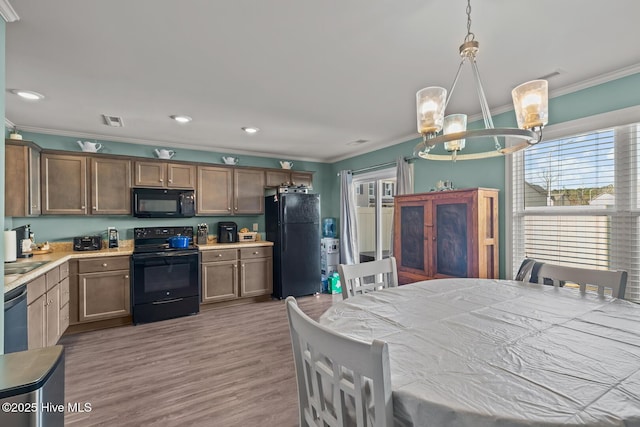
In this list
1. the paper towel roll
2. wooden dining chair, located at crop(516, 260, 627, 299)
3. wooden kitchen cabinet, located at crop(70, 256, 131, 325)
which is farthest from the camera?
wooden kitchen cabinet, located at crop(70, 256, 131, 325)

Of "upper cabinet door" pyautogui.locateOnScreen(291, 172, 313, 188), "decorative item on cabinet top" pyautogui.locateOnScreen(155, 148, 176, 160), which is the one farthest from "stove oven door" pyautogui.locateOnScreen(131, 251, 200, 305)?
"upper cabinet door" pyautogui.locateOnScreen(291, 172, 313, 188)

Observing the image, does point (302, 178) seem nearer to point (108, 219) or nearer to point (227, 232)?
point (227, 232)

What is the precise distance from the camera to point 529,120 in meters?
1.44

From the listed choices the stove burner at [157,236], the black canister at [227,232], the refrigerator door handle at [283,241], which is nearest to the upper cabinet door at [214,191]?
the black canister at [227,232]

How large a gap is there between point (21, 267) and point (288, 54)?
288cm

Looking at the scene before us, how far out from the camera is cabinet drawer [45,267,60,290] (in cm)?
268

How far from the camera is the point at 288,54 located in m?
2.06

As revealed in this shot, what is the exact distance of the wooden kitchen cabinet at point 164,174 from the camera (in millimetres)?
4102

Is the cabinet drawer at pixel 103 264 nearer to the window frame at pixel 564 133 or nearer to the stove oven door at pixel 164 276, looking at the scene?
the stove oven door at pixel 164 276

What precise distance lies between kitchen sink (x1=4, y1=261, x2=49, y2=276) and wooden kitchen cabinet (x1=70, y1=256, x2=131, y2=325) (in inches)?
25.4

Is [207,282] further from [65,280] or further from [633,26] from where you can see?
[633,26]

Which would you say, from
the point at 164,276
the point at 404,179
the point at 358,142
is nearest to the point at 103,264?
the point at 164,276

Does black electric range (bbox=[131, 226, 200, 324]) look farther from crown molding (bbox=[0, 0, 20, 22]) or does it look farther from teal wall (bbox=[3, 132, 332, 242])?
crown molding (bbox=[0, 0, 20, 22])

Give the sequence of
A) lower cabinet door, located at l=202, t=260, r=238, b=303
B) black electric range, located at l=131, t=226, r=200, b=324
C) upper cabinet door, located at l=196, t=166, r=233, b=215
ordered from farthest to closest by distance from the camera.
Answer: upper cabinet door, located at l=196, t=166, r=233, b=215 → lower cabinet door, located at l=202, t=260, r=238, b=303 → black electric range, located at l=131, t=226, r=200, b=324
